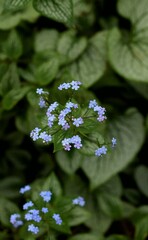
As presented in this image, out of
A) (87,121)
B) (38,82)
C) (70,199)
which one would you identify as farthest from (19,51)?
(87,121)

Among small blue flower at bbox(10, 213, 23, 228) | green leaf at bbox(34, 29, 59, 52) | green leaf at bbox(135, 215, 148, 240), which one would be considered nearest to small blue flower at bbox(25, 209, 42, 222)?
small blue flower at bbox(10, 213, 23, 228)

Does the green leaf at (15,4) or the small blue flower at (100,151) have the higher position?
the green leaf at (15,4)

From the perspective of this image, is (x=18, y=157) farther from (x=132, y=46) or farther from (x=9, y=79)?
(x=132, y=46)

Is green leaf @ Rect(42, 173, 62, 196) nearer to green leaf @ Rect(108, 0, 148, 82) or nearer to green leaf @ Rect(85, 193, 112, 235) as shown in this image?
green leaf @ Rect(85, 193, 112, 235)

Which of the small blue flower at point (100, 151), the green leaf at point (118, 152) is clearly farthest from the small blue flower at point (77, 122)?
the green leaf at point (118, 152)

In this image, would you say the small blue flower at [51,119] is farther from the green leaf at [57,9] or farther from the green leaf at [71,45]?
the green leaf at [71,45]

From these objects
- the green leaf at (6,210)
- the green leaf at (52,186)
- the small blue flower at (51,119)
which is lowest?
→ the green leaf at (6,210)

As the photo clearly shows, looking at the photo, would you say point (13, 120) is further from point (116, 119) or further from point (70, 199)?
point (70, 199)
